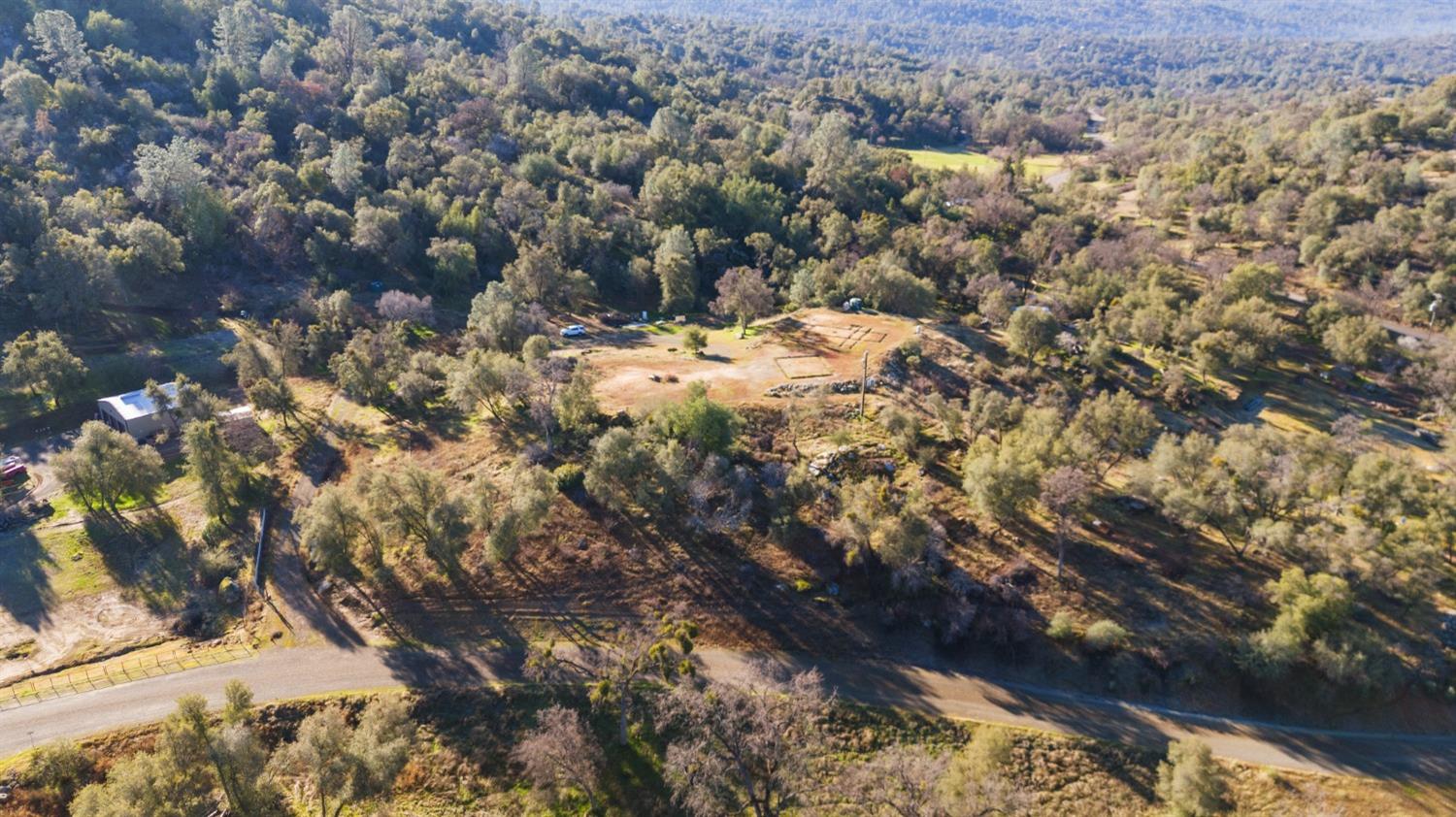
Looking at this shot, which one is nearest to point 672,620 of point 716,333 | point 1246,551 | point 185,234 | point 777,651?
→ point 777,651

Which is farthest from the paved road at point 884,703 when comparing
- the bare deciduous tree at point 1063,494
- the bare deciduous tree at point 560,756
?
the bare deciduous tree at point 1063,494

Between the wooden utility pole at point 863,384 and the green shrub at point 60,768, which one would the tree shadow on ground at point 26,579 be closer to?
the green shrub at point 60,768

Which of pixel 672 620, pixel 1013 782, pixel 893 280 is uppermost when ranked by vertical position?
pixel 893 280

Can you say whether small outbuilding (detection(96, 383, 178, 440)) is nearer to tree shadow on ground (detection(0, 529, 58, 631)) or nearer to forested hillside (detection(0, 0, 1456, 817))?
forested hillside (detection(0, 0, 1456, 817))

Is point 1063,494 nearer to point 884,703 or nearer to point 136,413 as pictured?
point 884,703

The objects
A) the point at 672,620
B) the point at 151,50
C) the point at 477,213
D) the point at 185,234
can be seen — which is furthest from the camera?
the point at 151,50

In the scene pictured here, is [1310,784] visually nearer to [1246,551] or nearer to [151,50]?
[1246,551]
